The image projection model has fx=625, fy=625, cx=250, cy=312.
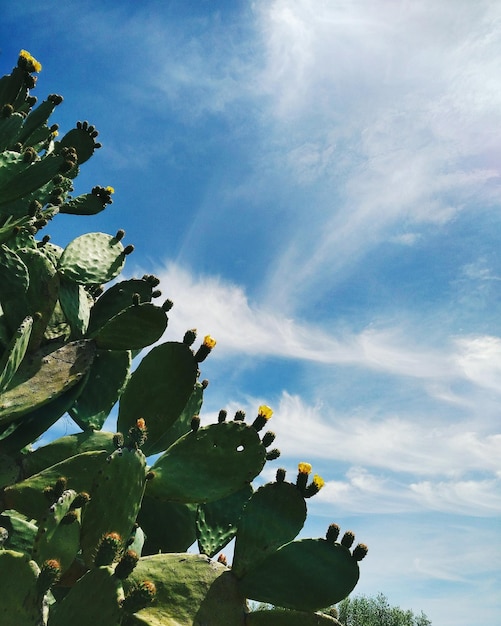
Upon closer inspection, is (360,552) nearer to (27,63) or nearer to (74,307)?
(74,307)

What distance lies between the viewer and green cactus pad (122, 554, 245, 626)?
2.41 meters

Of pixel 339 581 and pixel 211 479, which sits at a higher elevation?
pixel 211 479

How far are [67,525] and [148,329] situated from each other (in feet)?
3.89

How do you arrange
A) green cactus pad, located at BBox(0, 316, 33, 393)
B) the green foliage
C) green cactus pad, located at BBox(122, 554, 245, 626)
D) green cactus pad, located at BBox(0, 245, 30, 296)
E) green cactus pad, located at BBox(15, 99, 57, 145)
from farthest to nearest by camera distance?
the green foliage
green cactus pad, located at BBox(15, 99, 57, 145)
green cactus pad, located at BBox(0, 245, 30, 296)
green cactus pad, located at BBox(0, 316, 33, 393)
green cactus pad, located at BBox(122, 554, 245, 626)

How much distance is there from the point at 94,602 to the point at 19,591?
25cm

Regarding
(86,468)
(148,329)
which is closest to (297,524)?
(86,468)

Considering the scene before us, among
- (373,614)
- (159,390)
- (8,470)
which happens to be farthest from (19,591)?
(373,614)

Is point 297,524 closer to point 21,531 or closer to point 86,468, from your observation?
point 86,468

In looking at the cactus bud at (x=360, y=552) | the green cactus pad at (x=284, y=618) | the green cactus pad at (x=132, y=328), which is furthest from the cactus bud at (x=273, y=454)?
the green cactus pad at (x=132, y=328)

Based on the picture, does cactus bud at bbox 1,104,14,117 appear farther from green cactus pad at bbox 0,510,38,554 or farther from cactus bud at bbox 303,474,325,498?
cactus bud at bbox 303,474,325,498

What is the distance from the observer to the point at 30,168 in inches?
129

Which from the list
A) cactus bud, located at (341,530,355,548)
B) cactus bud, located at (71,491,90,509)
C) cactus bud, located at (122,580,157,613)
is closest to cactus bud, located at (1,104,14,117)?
cactus bud, located at (71,491,90,509)

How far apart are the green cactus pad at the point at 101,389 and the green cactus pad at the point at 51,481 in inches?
20.0

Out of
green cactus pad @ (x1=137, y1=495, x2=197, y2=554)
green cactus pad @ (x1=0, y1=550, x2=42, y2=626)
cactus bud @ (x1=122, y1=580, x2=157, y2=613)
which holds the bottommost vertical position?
green cactus pad @ (x1=0, y1=550, x2=42, y2=626)
